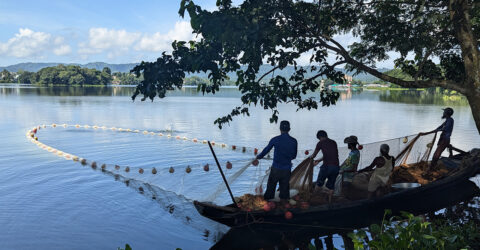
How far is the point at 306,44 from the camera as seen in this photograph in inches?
400

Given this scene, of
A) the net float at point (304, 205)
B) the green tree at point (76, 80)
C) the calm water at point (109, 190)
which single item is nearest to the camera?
the net float at point (304, 205)

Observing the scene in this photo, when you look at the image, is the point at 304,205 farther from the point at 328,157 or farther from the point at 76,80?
the point at 76,80

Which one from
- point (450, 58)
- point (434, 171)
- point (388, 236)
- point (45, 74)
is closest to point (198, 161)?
point (434, 171)

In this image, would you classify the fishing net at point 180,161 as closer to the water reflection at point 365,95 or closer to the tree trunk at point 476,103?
the tree trunk at point 476,103

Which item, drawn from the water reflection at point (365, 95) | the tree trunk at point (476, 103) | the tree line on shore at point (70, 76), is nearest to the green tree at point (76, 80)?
the tree line on shore at point (70, 76)

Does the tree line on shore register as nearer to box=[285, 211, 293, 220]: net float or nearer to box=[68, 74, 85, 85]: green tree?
box=[68, 74, 85, 85]: green tree

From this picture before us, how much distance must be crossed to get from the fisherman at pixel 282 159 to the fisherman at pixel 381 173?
2627 millimetres

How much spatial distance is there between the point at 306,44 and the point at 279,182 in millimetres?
3913

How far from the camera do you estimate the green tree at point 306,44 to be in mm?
7445

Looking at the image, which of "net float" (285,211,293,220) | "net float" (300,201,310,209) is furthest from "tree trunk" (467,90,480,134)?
"net float" (285,211,293,220)

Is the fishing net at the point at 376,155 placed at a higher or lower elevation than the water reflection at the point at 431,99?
lower

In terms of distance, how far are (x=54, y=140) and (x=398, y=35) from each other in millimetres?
24152

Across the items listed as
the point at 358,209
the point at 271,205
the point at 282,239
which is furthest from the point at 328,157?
the point at 282,239

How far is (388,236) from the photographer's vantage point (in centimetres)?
468
